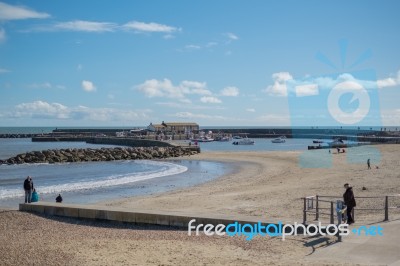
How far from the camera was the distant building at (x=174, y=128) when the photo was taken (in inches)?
4899

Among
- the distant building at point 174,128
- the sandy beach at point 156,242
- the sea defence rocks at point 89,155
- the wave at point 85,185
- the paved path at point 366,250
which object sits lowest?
the wave at point 85,185

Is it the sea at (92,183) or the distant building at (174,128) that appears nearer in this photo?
the sea at (92,183)

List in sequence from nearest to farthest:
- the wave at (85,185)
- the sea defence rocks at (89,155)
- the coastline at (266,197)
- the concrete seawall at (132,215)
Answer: the concrete seawall at (132,215), the coastline at (266,197), the wave at (85,185), the sea defence rocks at (89,155)

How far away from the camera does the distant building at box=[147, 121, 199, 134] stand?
124438 mm

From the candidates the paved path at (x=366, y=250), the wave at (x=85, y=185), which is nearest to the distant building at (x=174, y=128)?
the wave at (x=85, y=185)

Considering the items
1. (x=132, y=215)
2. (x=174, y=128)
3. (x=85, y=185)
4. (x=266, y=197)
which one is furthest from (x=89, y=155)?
(x=174, y=128)

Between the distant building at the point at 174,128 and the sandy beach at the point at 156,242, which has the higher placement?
the distant building at the point at 174,128

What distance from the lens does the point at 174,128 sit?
128m

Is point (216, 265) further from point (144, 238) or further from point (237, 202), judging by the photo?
point (237, 202)

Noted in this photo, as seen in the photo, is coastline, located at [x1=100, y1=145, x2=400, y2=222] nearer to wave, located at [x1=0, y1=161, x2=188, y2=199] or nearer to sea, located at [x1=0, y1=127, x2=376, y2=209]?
sea, located at [x1=0, y1=127, x2=376, y2=209]

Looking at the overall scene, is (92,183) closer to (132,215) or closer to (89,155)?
(132,215)

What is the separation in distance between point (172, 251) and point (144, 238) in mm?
1829

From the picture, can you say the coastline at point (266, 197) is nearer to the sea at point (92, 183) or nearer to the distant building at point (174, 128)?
the sea at point (92, 183)

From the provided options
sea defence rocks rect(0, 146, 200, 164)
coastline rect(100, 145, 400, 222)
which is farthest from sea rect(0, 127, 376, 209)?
sea defence rocks rect(0, 146, 200, 164)
